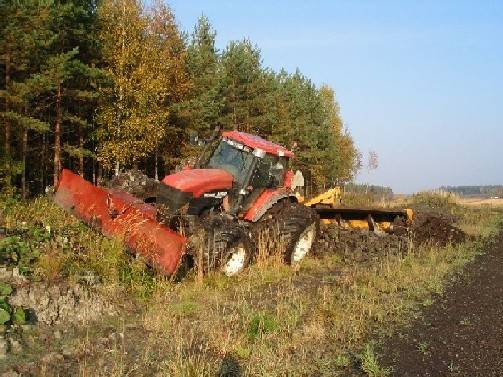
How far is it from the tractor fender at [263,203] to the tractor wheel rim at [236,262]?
1064 millimetres

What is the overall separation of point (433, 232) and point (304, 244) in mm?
3651

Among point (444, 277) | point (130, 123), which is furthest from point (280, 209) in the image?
point (130, 123)

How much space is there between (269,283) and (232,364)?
10.7ft

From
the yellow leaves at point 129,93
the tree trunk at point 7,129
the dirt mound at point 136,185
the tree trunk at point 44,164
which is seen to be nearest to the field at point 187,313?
the dirt mound at point 136,185

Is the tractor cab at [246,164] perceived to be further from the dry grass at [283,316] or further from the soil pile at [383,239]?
the soil pile at [383,239]

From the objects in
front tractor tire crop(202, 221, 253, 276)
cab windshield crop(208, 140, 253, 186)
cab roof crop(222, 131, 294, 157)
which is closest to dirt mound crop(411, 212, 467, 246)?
cab roof crop(222, 131, 294, 157)

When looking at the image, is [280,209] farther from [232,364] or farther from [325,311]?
[232,364]

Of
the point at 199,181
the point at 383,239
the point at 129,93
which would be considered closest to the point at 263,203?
the point at 199,181

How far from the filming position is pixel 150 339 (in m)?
4.74

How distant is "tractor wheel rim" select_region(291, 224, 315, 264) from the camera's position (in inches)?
366

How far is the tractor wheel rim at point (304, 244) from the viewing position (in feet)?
30.5

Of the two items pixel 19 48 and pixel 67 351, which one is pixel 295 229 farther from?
pixel 19 48

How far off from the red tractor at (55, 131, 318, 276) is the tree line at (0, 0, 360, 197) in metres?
1.14

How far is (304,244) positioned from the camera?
9523mm
